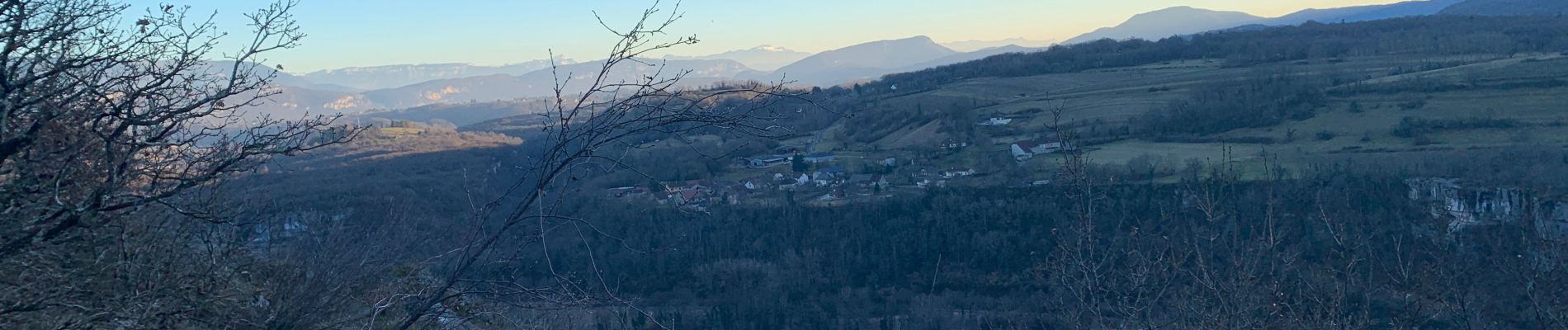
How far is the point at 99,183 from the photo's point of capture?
271 cm

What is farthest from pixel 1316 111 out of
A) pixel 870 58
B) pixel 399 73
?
pixel 399 73

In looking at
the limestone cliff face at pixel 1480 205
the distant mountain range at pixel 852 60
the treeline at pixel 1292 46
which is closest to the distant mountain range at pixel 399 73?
the distant mountain range at pixel 852 60

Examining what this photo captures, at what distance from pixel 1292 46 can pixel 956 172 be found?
15.3m

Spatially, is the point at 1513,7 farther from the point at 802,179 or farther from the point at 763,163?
the point at 802,179

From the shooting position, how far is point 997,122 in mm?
20953

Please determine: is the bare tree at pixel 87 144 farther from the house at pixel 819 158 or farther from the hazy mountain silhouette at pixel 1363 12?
the hazy mountain silhouette at pixel 1363 12

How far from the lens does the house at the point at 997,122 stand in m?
20.7

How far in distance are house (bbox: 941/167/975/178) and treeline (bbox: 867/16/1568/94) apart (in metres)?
11.1

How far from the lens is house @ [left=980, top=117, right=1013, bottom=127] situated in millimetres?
20731

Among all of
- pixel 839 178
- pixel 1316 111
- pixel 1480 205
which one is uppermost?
pixel 1316 111

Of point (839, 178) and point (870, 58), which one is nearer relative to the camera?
point (839, 178)

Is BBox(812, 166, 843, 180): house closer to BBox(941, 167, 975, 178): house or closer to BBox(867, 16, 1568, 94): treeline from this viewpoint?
BBox(941, 167, 975, 178): house

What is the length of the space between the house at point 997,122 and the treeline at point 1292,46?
6.46 m

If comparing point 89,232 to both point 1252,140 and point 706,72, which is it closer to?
point 1252,140
